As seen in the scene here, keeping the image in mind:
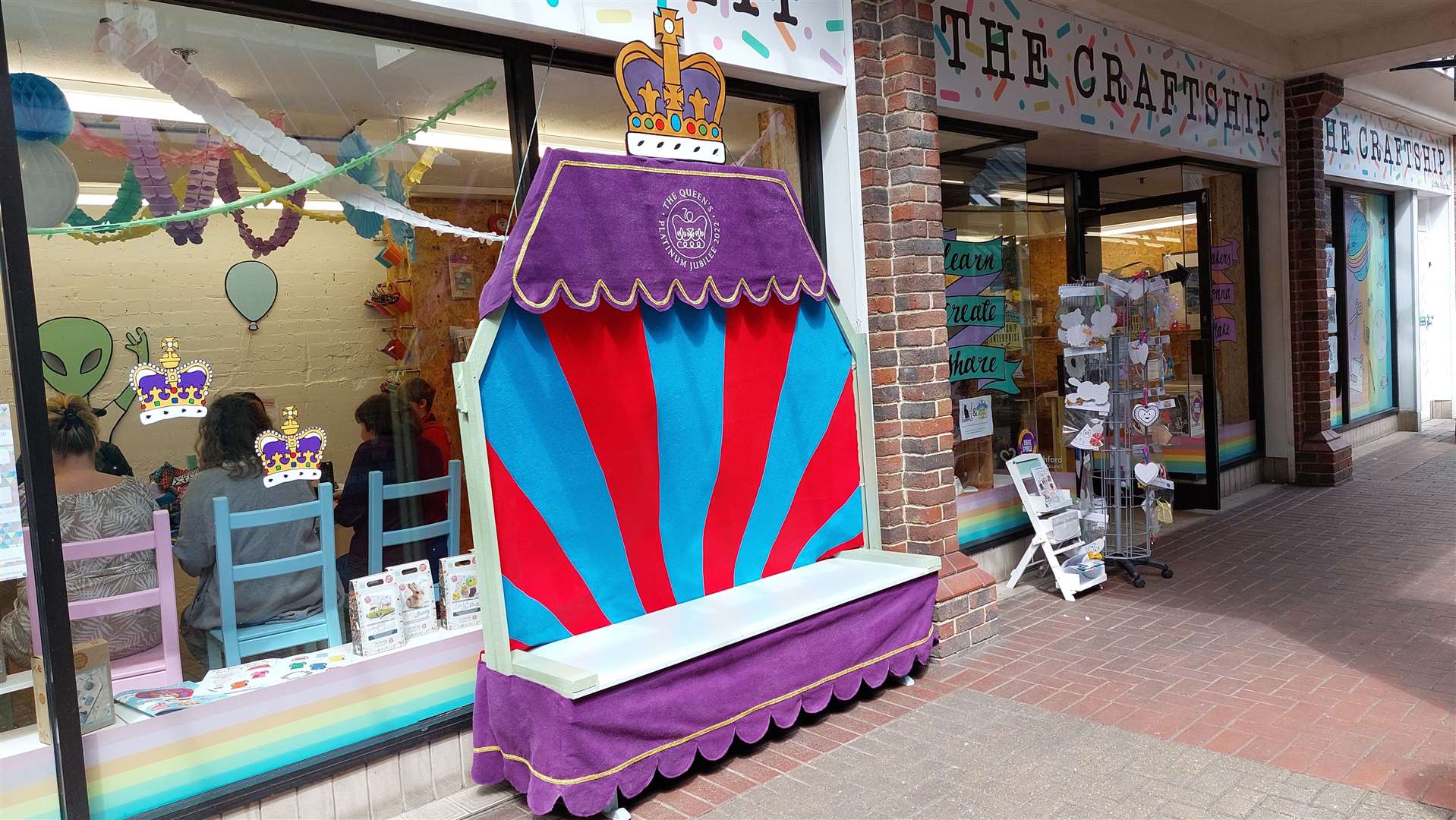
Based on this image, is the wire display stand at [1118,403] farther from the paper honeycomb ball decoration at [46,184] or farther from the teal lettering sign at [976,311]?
the paper honeycomb ball decoration at [46,184]

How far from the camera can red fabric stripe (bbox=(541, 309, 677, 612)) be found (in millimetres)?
3869

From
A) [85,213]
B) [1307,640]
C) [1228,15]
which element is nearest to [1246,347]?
[1228,15]

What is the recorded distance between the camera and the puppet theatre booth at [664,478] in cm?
349

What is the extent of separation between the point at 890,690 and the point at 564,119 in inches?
115

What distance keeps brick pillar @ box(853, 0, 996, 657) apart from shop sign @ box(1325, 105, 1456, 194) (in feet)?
22.9

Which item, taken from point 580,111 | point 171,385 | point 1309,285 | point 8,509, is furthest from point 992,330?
point 8,509

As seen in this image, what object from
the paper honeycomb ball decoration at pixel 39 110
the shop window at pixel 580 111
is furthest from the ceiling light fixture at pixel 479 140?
the paper honeycomb ball decoration at pixel 39 110

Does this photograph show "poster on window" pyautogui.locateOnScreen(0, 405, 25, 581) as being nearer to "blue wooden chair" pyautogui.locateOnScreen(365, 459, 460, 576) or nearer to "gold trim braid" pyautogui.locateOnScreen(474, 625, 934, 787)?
"blue wooden chair" pyautogui.locateOnScreen(365, 459, 460, 576)

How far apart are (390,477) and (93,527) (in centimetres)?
104

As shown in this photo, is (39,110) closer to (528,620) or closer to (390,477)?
(390,477)

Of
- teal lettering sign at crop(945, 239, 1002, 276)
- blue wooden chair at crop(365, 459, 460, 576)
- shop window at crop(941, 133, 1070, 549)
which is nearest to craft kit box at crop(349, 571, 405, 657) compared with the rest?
blue wooden chair at crop(365, 459, 460, 576)

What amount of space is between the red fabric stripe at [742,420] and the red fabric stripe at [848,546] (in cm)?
58

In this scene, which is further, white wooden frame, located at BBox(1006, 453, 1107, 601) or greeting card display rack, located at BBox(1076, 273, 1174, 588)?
greeting card display rack, located at BBox(1076, 273, 1174, 588)

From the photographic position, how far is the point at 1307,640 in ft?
15.8
